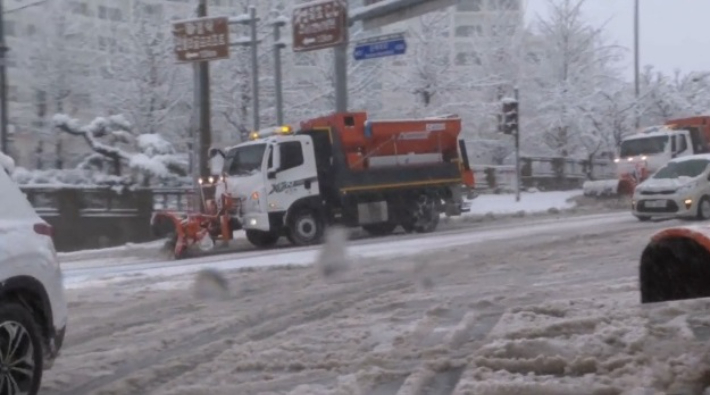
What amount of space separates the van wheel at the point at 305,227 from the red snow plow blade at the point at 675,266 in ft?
54.1

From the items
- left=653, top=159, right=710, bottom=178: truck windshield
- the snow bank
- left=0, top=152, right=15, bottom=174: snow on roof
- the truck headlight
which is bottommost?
the snow bank

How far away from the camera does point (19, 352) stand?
738cm

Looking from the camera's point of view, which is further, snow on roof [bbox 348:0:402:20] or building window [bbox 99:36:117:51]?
building window [bbox 99:36:117:51]

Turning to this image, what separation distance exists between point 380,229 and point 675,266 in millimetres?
19392

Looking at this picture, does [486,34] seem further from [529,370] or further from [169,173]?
[529,370]

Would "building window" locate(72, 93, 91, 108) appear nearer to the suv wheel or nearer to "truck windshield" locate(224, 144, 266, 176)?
"truck windshield" locate(224, 144, 266, 176)

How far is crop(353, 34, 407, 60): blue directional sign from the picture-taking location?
2744 centimetres

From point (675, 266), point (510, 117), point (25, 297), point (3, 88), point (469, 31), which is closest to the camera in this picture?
point (25, 297)

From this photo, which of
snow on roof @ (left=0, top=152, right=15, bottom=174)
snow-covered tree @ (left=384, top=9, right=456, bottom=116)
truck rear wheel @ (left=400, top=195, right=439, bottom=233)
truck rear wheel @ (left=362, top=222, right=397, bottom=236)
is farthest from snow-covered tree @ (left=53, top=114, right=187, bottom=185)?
snow on roof @ (left=0, top=152, right=15, bottom=174)

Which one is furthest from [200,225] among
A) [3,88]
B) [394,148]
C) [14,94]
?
[14,94]

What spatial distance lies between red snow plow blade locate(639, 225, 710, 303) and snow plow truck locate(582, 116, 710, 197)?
25301 millimetres

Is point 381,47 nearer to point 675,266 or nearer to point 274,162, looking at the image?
point 274,162

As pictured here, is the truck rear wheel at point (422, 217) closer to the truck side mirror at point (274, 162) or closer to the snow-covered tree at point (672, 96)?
the truck side mirror at point (274, 162)

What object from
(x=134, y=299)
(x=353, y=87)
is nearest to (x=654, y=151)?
(x=353, y=87)
